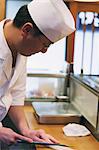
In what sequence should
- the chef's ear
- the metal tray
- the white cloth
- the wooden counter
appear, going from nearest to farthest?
the chef's ear < the wooden counter < the white cloth < the metal tray

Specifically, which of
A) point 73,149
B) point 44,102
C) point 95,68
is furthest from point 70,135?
point 95,68

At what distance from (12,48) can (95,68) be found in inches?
46.4

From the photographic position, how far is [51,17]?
1.21 meters

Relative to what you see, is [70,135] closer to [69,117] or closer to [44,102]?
[69,117]

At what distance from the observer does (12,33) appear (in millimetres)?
1246

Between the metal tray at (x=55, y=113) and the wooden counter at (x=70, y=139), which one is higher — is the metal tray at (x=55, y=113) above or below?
above

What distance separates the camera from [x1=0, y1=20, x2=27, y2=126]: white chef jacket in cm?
130

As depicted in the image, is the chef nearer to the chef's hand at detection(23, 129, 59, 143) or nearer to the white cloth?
the chef's hand at detection(23, 129, 59, 143)

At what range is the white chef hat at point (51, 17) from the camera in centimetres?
118

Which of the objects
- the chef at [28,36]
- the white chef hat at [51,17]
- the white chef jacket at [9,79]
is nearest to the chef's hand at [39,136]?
the chef at [28,36]

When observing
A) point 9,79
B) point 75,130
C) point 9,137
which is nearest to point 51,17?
point 9,79

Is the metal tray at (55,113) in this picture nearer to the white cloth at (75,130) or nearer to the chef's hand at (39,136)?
the white cloth at (75,130)

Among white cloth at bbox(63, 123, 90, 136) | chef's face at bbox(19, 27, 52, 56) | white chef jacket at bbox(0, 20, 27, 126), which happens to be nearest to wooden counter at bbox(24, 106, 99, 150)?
white cloth at bbox(63, 123, 90, 136)

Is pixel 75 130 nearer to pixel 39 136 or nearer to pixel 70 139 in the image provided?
pixel 70 139
